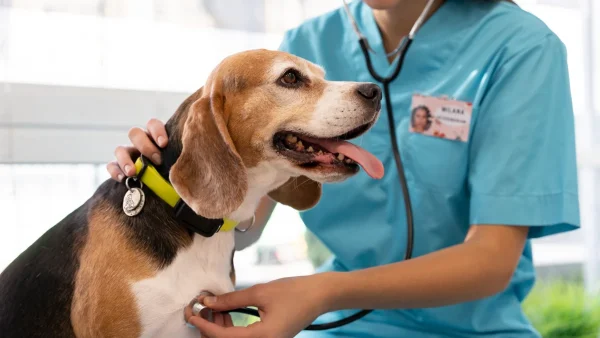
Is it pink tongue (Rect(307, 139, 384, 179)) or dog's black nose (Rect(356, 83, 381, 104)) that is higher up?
dog's black nose (Rect(356, 83, 381, 104))

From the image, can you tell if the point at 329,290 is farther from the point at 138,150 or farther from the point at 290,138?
the point at 138,150

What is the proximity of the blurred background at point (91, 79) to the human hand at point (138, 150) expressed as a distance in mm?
678

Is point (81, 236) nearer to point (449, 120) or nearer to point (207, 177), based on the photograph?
point (207, 177)

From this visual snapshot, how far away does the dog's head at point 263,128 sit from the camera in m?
1.11

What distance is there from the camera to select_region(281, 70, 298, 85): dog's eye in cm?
123

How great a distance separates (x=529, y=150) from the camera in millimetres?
1383

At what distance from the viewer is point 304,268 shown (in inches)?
94.7

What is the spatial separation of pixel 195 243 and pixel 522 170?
69 centimetres

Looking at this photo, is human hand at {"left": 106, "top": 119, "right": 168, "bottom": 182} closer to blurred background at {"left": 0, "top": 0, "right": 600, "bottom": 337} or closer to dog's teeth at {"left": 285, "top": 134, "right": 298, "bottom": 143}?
dog's teeth at {"left": 285, "top": 134, "right": 298, "bottom": 143}

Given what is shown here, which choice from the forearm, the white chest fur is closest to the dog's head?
the white chest fur

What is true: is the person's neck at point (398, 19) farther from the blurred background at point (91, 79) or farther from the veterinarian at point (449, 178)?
the blurred background at point (91, 79)

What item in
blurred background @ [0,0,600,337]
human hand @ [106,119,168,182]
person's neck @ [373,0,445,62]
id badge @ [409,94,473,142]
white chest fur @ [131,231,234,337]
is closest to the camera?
white chest fur @ [131,231,234,337]

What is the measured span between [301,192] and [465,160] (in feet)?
1.27

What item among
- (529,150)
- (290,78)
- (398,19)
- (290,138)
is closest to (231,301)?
(290,138)
